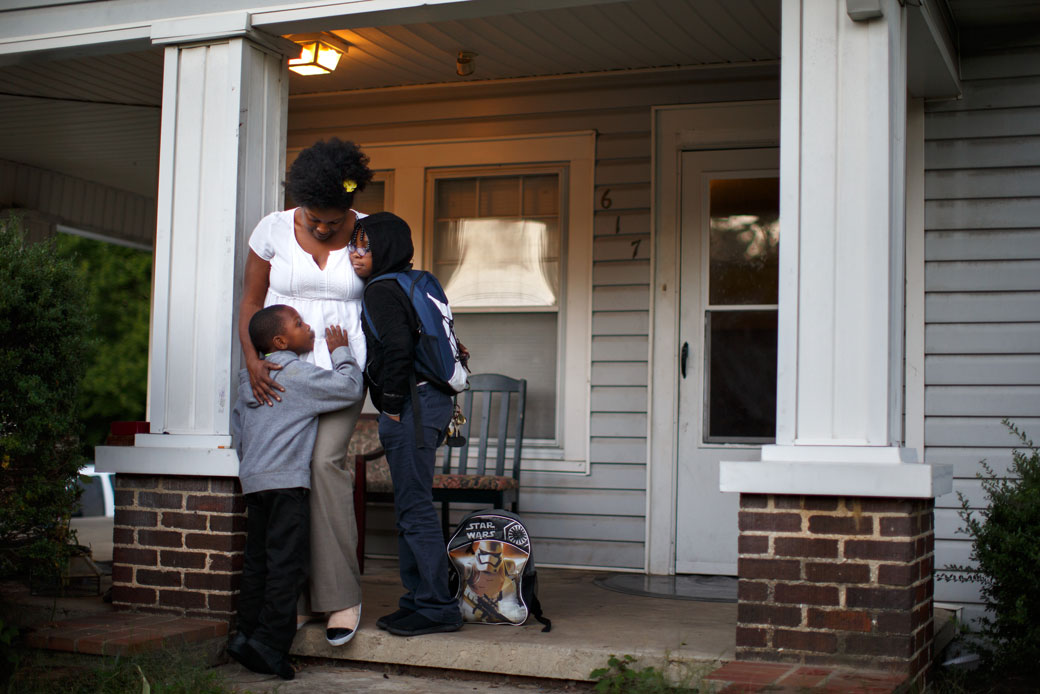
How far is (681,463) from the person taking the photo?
5.63m

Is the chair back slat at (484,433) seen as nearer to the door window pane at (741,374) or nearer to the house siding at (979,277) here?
the door window pane at (741,374)

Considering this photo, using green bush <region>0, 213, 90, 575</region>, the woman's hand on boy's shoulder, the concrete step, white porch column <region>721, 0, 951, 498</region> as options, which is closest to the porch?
the concrete step

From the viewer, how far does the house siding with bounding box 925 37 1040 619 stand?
4844 millimetres

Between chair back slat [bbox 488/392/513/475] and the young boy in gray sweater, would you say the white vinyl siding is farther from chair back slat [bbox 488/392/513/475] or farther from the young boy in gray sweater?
the young boy in gray sweater

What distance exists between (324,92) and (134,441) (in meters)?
2.84

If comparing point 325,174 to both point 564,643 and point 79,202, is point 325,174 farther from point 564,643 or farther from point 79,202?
point 79,202

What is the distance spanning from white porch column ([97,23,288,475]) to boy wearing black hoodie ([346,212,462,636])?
650mm

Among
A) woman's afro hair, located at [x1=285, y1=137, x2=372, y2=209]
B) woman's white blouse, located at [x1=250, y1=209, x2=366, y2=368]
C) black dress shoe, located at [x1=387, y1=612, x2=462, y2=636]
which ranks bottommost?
black dress shoe, located at [x1=387, y1=612, x2=462, y2=636]

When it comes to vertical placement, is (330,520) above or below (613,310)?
below

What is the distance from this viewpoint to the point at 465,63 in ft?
18.1

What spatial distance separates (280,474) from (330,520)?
264 mm

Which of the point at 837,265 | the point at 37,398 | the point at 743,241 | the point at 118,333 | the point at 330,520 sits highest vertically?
the point at 118,333

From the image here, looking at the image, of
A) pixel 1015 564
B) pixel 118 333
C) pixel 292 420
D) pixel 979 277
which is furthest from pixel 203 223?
pixel 118 333

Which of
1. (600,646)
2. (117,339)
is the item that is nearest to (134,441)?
(600,646)
